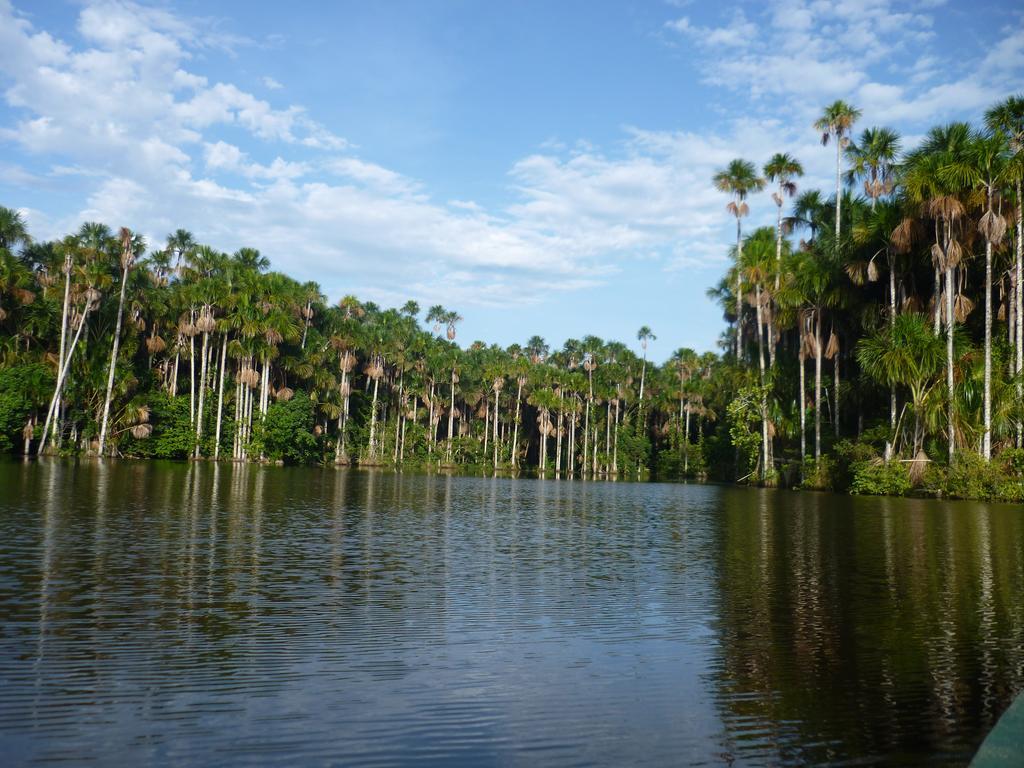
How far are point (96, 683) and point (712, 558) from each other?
41.8ft

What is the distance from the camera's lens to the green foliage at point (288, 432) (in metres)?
67.2

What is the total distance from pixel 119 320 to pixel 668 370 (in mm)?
65468

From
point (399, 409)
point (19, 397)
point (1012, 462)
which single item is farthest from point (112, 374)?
point (1012, 462)

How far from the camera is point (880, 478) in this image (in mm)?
41844

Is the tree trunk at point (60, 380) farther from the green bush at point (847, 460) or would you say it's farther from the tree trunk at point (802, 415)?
the green bush at point (847, 460)

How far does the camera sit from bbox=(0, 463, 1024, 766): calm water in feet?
20.7

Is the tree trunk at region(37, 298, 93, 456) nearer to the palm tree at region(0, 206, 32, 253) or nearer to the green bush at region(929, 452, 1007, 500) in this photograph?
the palm tree at region(0, 206, 32, 253)

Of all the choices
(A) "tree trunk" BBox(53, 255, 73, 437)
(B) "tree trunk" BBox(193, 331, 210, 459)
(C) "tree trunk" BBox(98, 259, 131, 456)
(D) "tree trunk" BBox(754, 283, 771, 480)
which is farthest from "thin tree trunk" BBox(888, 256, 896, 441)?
(A) "tree trunk" BBox(53, 255, 73, 437)

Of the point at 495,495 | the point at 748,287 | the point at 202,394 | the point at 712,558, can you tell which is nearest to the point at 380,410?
the point at 202,394

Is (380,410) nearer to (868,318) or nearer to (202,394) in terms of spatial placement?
(202,394)

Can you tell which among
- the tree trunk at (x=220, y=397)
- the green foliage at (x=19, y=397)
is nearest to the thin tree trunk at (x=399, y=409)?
the tree trunk at (x=220, y=397)

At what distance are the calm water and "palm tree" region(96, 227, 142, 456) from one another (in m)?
43.6

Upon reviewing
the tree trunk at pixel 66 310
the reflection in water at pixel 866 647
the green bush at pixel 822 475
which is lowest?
the reflection in water at pixel 866 647

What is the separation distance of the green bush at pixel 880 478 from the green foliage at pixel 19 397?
52.5 metres
